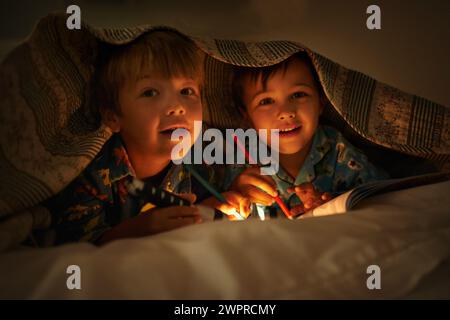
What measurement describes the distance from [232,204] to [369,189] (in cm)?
24

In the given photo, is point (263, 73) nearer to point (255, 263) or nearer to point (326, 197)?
point (326, 197)

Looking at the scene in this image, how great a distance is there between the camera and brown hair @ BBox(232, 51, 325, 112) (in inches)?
30.7

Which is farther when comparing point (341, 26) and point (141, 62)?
point (341, 26)

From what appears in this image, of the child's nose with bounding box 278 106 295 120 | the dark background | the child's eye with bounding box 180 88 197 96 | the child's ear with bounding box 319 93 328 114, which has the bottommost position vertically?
the child's nose with bounding box 278 106 295 120

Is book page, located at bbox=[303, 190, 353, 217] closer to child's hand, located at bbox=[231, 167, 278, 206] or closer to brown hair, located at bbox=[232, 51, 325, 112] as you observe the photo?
child's hand, located at bbox=[231, 167, 278, 206]

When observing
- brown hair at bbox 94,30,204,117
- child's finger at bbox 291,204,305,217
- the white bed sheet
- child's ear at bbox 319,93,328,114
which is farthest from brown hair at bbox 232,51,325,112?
the white bed sheet

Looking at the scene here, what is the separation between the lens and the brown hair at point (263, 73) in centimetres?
78

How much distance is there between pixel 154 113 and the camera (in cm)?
71

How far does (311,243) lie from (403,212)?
15 centimetres

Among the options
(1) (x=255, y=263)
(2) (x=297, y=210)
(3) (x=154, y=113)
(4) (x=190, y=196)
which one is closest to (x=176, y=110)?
(3) (x=154, y=113)

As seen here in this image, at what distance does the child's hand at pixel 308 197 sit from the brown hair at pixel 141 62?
0.94 ft

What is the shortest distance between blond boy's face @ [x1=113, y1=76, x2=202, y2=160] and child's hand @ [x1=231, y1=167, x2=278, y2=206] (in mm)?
131
